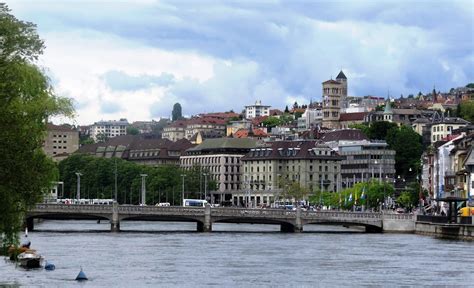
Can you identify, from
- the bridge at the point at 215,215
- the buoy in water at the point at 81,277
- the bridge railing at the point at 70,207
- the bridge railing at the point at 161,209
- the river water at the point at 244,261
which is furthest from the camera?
the bridge at the point at 215,215

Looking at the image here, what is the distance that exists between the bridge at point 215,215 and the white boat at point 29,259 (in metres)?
53.4

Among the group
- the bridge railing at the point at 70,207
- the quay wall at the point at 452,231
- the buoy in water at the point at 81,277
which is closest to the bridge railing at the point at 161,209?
the bridge railing at the point at 70,207

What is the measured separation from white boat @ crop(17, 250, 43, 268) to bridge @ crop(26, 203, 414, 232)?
5342 cm

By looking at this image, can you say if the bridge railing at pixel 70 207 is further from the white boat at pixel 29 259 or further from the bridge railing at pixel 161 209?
the white boat at pixel 29 259

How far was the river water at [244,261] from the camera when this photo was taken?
65875 millimetres

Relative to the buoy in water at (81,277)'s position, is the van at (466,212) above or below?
above

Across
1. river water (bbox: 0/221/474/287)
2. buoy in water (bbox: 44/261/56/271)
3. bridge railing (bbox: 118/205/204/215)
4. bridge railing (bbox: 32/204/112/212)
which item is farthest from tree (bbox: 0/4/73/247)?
bridge railing (bbox: 118/205/204/215)

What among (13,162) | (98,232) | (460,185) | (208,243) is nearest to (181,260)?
(208,243)

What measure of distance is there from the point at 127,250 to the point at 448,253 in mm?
21493

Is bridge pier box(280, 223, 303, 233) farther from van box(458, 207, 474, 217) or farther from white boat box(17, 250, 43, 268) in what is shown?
white boat box(17, 250, 43, 268)

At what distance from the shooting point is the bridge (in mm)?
126125

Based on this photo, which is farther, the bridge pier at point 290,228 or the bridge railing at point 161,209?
the bridge pier at point 290,228

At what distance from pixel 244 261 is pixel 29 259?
51.8ft

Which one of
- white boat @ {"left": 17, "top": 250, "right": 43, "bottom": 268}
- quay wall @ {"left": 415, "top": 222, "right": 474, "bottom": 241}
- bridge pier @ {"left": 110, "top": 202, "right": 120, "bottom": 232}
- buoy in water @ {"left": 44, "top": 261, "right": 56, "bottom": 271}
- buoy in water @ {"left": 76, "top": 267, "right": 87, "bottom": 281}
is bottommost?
buoy in water @ {"left": 76, "top": 267, "right": 87, "bottom": 281}
